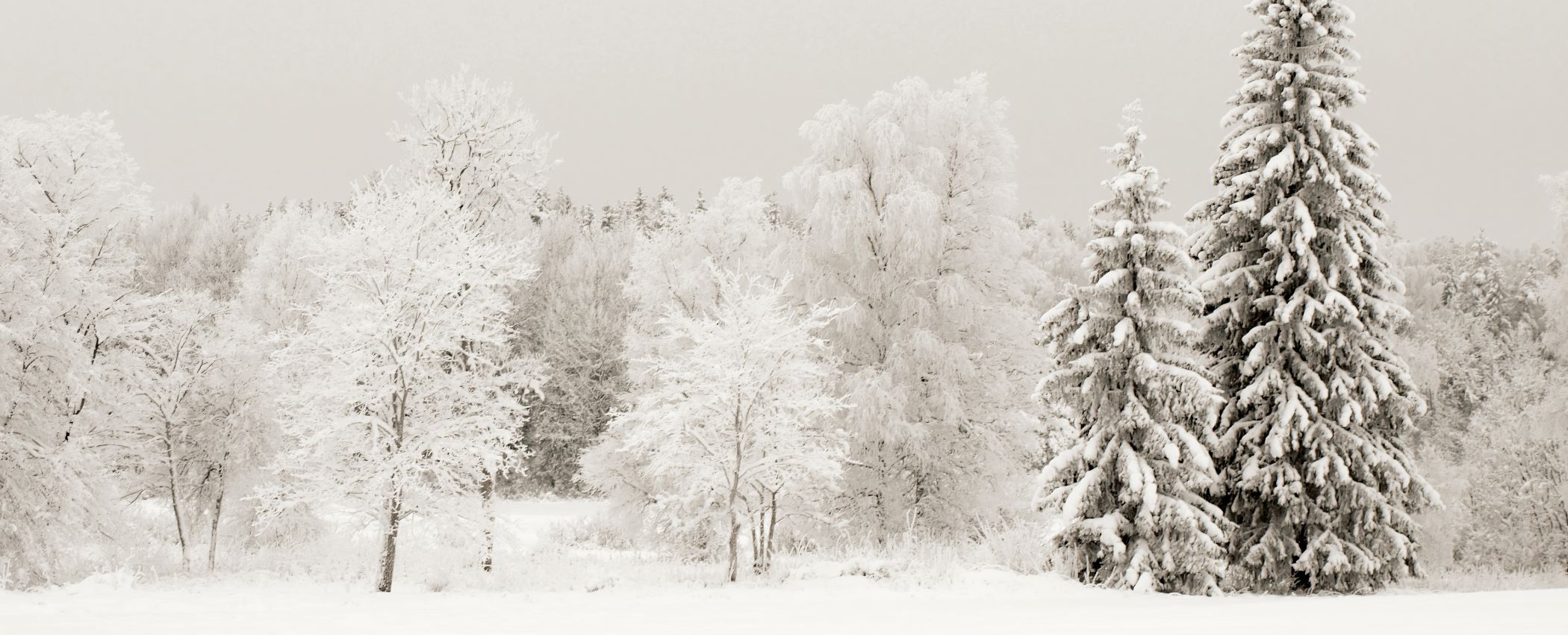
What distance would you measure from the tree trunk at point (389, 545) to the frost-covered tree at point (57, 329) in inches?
244

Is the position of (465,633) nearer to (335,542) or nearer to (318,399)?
(318,399)

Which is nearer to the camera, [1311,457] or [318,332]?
[1311,457]

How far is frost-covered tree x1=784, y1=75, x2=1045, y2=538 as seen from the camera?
838 inches

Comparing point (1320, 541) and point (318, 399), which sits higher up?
point (318, 399)

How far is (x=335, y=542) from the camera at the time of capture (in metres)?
28.0

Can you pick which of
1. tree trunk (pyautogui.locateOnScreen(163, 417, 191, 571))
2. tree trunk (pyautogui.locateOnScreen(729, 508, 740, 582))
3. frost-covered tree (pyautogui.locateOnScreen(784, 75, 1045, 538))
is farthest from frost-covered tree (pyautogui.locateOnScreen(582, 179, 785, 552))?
tree trunk (pyautogui.locateOnScreen(163, 417, 191, 571))

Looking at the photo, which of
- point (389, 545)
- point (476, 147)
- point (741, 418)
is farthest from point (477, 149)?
point (741, 418)

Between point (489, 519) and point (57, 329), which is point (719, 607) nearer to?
point (489, 519)

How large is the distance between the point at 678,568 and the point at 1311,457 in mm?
10979

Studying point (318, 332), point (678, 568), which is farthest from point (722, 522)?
point (318, 332)

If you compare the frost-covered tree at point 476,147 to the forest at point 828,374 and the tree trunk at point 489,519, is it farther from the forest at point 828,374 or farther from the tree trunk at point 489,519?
the tree trunk at point 489,519

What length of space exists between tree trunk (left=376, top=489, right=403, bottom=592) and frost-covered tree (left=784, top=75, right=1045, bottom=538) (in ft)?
29.4

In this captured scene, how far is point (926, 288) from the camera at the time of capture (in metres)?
22.2

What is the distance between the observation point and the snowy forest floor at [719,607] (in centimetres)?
975
